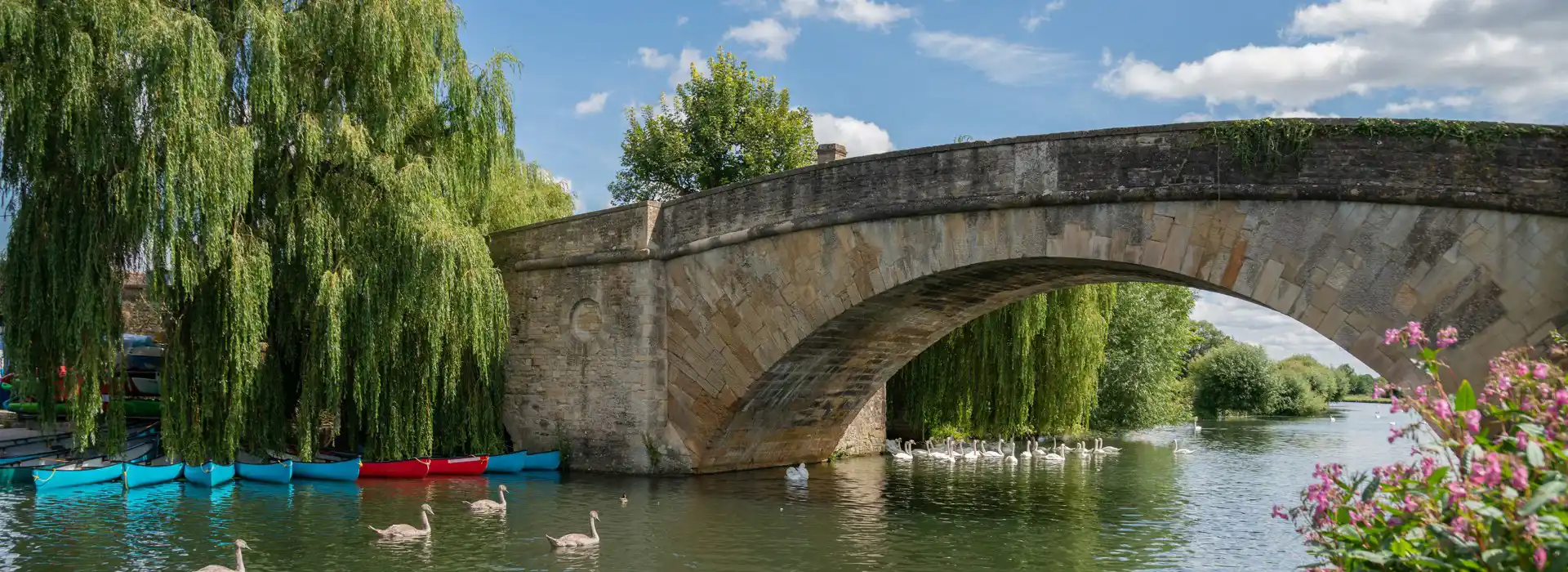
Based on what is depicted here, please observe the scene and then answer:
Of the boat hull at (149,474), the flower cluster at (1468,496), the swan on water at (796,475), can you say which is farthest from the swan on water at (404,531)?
the flower cluster at (1468,496)

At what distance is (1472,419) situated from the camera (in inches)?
160

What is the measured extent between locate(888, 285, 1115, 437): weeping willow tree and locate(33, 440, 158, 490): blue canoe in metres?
11.0

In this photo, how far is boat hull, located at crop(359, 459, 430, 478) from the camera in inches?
561

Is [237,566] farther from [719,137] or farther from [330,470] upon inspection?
[719,137]

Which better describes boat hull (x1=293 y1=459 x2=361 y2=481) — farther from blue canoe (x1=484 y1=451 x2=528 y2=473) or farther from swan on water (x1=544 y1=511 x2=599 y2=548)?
swan on water (x1=544 y1=511 x2=599 y2=548)

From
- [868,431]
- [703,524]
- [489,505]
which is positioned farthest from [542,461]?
[868,431]

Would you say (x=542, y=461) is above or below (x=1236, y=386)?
below

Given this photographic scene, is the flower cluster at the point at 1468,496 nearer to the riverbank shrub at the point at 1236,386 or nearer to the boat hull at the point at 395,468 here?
the boat hull at the point at 395,468

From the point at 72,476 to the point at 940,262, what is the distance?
903cm

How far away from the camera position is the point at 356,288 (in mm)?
13773

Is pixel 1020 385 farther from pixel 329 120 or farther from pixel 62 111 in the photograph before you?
pixel 62 111

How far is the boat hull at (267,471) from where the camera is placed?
13562 mm

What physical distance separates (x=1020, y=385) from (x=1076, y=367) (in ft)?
3.63

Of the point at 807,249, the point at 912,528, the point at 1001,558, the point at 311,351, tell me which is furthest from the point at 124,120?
the point at 1001,558
